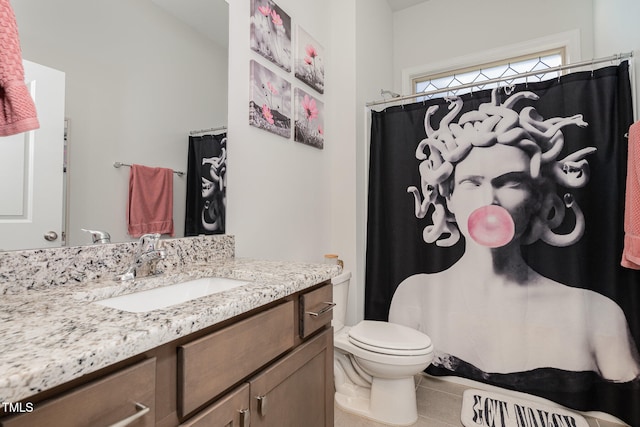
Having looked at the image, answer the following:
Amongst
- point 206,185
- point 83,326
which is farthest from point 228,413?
point 206,185

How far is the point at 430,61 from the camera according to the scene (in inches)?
109

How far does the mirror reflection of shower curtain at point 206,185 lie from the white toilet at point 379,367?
0.86 m

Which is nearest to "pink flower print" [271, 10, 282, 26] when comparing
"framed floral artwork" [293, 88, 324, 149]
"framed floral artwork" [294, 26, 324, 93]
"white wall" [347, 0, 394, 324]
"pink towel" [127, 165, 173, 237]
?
"framed floral artwork" [294, 26, 324, 93]

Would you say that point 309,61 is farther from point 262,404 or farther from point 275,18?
point 262,404

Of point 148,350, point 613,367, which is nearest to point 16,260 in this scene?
point 148,350

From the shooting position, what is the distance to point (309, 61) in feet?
6.80

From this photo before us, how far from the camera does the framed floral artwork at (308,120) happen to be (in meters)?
1.97

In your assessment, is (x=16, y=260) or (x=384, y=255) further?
(x=384, y=255)

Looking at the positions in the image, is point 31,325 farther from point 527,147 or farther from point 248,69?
point 527,147

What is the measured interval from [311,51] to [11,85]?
168 cm

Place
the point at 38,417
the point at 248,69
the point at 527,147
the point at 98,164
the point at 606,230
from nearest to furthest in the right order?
the point at 38,417
the point at 98,164
the point at 248,69
the point at 606,230
the point at 527,147

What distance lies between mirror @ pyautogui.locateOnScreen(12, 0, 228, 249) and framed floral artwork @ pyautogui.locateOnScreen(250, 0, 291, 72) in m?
0.23

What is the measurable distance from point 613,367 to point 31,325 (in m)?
2.38

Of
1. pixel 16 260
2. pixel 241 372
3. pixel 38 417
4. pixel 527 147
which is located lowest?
pixel 241 372
